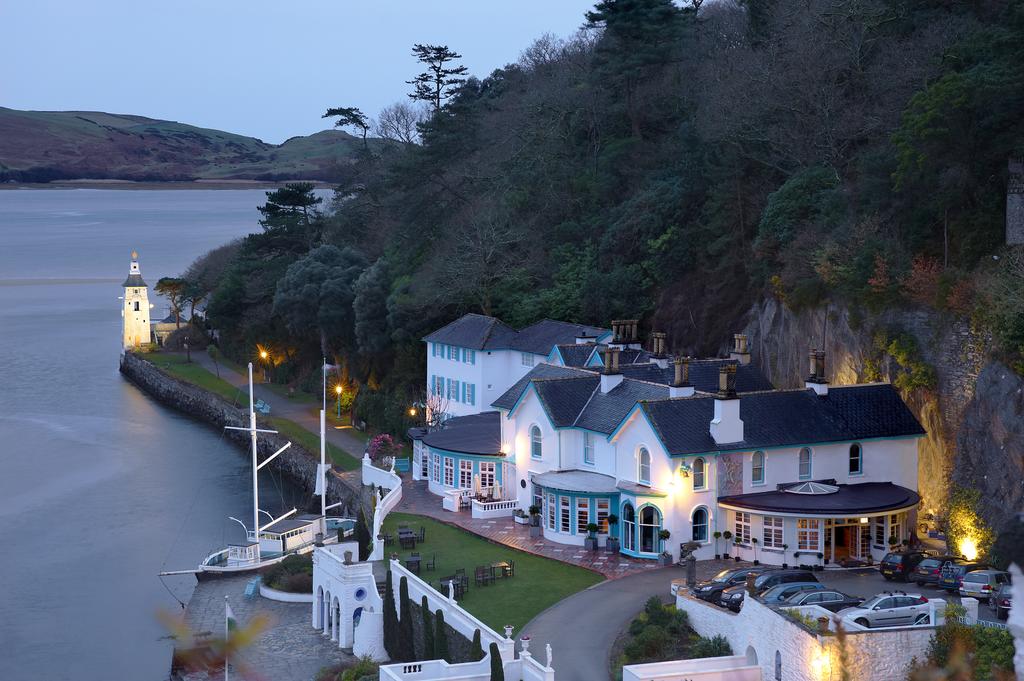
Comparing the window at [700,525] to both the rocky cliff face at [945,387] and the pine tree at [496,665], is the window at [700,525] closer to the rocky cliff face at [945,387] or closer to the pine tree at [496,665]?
the rocky cliff face at [945,387]

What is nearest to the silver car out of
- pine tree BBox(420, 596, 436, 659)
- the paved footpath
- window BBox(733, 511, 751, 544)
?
the paved footpath

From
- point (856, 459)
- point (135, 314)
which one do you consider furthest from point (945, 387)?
point (135, 314)

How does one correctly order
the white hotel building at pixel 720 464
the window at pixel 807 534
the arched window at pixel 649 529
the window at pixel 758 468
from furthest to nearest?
1. the window at pixel 758 468
2. the arched window at pixel 649 529
3. the white hotel building at pixel 720 464
4. the window at pixel 807 534

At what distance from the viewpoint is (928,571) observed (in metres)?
30.7

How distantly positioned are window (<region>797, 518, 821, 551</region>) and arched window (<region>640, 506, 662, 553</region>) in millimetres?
3821

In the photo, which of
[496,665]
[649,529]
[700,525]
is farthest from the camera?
[649,529]

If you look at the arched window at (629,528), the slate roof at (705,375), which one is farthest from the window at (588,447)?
the arched window at (629,528)

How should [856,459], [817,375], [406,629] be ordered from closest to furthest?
[406,629]
[856,459]
[817,375]

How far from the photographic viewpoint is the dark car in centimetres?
3127

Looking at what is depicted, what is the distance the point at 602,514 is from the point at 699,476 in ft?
10.6

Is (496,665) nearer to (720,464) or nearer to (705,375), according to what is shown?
(720,464)

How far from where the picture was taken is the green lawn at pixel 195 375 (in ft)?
253

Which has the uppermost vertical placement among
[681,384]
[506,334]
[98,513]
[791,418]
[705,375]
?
[506,334]

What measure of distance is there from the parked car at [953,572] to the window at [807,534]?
395 cm
